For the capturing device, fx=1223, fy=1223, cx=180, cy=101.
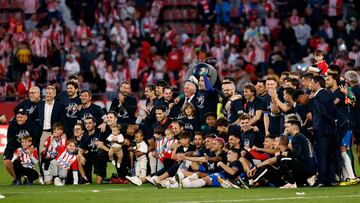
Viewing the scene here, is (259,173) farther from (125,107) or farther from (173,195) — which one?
(125,107)

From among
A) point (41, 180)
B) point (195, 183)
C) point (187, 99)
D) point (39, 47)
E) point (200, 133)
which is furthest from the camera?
point (39, 47)

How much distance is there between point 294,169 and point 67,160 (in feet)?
15.0

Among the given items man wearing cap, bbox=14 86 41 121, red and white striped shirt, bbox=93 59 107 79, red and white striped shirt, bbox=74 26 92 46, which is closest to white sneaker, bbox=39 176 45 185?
man wearing cap, bbox=14 86 41 121

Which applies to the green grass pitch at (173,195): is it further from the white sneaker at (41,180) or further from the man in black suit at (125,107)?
the man in black suit at (125,107)

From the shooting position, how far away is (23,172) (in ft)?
73.0

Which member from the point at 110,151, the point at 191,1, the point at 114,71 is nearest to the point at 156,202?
the point at 110,151

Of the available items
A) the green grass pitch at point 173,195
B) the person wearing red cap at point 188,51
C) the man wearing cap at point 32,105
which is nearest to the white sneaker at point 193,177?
the green grass pitch at point 173,195

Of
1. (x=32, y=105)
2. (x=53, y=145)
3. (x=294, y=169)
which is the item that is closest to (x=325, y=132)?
(x=294, y=169)

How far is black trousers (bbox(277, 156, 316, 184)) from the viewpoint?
19609mm

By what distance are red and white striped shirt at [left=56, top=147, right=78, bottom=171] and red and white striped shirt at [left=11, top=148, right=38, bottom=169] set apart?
0.49 m

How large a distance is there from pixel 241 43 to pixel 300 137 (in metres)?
17.9

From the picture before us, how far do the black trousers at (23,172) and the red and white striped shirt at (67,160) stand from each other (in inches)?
22.7

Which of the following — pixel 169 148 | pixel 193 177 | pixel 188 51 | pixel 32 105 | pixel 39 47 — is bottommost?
pixel 193 177

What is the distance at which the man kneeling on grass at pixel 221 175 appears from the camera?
794 inches
